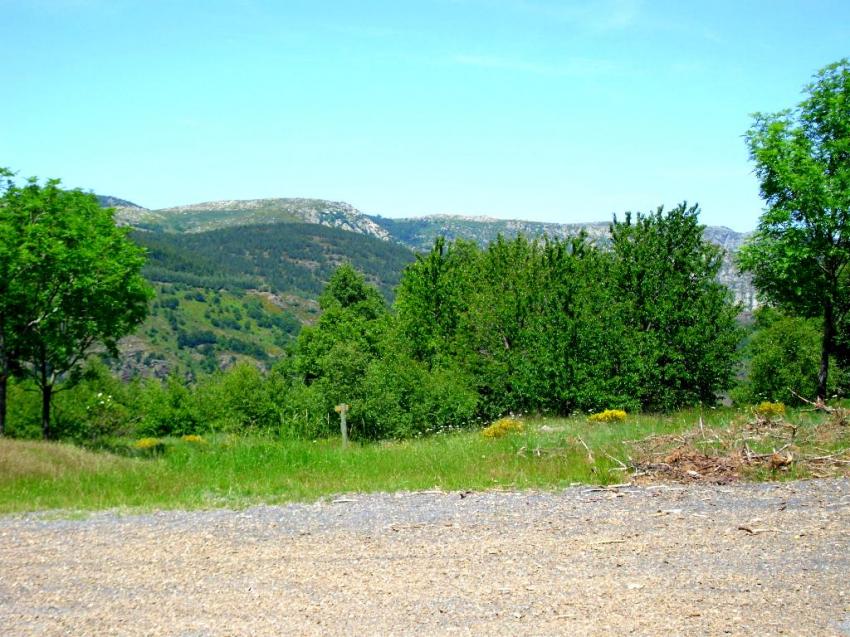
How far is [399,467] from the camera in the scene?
49.1 ft

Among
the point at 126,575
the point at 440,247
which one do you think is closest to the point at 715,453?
the point at 126,575

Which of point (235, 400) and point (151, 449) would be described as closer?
point (151, 449)

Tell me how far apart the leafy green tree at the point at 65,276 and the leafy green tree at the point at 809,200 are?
94.3ft

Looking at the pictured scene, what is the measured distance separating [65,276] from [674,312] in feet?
91.0

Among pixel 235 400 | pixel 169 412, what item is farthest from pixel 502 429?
pixel 169 412

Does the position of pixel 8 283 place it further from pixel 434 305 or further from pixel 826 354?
pixel 826 354

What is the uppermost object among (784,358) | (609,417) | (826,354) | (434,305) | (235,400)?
(434,305)

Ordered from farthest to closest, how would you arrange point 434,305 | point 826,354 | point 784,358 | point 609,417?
1. point 784,358
2. point 434,305
3. point 826,354
4. point 609,417

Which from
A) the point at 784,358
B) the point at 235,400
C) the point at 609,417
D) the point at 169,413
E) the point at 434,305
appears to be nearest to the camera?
the point at 609,417

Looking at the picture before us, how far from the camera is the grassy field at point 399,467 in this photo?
12398mm

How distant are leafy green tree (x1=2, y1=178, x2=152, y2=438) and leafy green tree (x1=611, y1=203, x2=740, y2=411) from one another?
2433 centimetres

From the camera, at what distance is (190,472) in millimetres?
15039

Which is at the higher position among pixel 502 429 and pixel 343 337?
pixel 502 429

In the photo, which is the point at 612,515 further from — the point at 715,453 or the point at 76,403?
the point at 76,403
